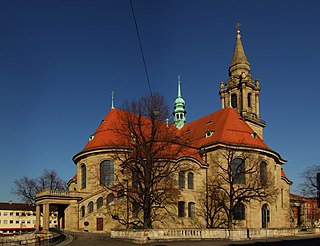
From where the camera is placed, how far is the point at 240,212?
4547 centimetres

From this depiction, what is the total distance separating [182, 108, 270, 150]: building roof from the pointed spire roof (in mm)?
11813

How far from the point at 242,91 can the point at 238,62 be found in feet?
17.9

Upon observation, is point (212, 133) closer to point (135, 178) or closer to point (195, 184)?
point (195, 184)

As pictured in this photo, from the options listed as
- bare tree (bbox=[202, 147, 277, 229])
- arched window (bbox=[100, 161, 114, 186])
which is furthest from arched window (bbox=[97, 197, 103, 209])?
bare tree (bbox=[202, 147, 277, 229])

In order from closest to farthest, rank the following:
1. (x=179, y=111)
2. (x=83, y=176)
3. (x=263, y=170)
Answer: (x=83, y=176) < (x=263, y=170) < (x=179, y=111)

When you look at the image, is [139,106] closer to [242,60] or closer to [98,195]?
[98,195]

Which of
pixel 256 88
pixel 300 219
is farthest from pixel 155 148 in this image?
pixel 300 219

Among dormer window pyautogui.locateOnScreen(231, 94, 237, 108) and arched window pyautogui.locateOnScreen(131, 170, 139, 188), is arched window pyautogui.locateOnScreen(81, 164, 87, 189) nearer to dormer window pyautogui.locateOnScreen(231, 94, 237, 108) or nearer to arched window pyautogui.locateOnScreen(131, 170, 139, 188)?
arched window pyautogui.locateOnScreen(131, 170, 139, 188)

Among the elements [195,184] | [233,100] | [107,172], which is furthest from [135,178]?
[233,100]

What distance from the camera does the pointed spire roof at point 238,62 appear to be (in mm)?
62938

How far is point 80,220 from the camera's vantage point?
4312cm

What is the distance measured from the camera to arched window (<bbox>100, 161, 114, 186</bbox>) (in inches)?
1785

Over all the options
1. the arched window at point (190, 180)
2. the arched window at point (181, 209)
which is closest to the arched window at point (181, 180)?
the arched window at point (190, 180)

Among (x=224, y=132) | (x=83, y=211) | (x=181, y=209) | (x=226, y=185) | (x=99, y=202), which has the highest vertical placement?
(x=224, y=132)
